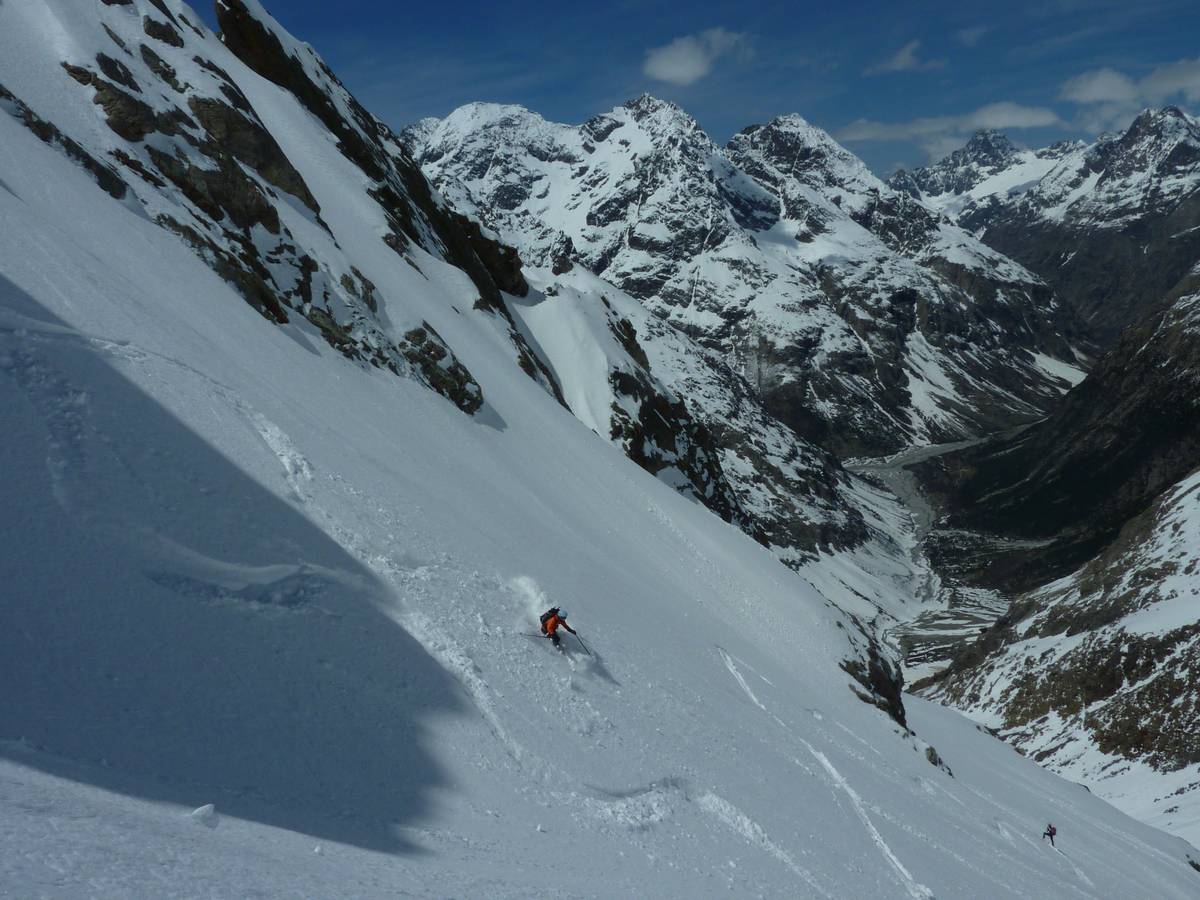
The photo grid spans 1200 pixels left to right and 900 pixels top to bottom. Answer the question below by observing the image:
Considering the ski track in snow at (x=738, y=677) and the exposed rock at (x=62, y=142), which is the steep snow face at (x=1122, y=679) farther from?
the exposed rock at (x=62, y=142)

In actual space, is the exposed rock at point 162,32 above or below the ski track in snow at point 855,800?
above

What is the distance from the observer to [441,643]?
1405 cm

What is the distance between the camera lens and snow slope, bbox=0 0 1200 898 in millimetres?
8336

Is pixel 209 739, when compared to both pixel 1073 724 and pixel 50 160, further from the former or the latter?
pixel 1073 724

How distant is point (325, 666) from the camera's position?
38.4 ft

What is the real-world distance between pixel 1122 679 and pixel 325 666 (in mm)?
96376

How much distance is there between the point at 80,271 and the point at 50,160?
7309mm

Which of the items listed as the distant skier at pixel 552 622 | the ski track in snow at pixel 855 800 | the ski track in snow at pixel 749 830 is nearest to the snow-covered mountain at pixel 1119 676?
the ski track in snow at pixel 855 800

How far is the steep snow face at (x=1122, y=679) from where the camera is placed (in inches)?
2827

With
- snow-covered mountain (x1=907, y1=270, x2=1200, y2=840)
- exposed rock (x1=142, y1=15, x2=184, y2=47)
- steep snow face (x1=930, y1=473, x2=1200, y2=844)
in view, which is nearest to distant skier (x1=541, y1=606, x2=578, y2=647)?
exposed rock (x1=142, y1=15, x2=184, y2=47)

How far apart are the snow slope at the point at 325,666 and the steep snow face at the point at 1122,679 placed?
2161 inches

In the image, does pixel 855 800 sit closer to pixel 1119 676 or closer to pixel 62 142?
pixel 62 142

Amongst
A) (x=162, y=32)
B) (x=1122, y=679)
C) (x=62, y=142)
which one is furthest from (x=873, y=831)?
(x=1122, y=679)

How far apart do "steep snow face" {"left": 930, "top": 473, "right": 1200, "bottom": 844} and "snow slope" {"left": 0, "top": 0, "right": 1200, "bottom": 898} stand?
180 feet
